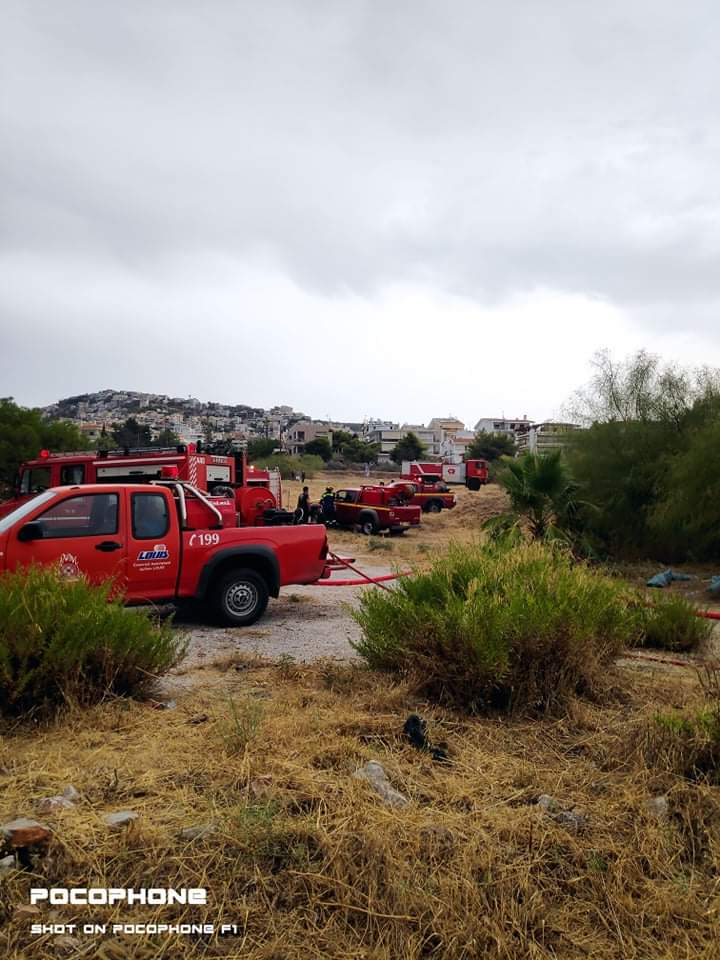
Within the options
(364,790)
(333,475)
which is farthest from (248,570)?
(333,475)

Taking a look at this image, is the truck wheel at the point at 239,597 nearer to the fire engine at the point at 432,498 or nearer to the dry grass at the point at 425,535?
the dry grass at the point at 425,535

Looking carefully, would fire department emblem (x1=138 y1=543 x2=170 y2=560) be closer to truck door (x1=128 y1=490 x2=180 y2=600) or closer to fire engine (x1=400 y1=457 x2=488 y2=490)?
truck door (x1=128 y1=490 x2=180 y2=600)

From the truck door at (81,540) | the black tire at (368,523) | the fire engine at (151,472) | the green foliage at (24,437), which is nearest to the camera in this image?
the truck door at (81,540)

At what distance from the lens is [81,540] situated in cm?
736

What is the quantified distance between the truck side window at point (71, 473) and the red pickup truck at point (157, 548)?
789 centimetres

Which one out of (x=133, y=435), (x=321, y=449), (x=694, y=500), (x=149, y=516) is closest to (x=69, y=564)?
(x=149, y=516)

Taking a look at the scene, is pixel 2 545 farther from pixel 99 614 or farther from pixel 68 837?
pixel 68 837

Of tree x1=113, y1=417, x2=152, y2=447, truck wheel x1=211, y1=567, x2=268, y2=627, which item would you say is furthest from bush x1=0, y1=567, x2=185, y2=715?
tree x1=113, y1=417, x2=152, y2=447

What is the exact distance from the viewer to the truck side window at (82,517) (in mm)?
7309

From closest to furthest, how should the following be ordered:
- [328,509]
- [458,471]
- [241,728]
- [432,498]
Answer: [241,728] < [328,509] < [432,498] < [458,471]

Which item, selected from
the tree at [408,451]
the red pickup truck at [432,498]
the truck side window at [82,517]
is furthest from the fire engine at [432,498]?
the tree at [408,451]

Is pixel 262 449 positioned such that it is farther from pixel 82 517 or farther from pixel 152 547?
pixel 82 517

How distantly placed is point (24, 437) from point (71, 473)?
1344 centimetres

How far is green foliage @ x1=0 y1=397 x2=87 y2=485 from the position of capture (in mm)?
26625
